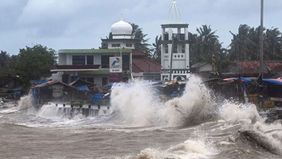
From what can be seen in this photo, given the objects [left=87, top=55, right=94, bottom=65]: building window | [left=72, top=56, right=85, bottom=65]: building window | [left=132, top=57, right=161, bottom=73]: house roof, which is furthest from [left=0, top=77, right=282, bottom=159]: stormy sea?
[left=132, top=57, right=161, bottom=73]: house roof

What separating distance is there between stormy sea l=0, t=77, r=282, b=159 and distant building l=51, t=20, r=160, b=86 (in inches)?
942

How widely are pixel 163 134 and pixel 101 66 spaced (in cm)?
4635

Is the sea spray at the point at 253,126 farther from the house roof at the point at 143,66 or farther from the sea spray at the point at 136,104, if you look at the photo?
the house roof at the point at 143,66

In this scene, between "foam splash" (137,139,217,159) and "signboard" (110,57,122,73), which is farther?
"signboard" (110,57,122,73)

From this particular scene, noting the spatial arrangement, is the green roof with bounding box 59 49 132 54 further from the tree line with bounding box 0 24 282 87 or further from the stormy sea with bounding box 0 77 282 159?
the stormy sea with bounding box 0 77 282 159

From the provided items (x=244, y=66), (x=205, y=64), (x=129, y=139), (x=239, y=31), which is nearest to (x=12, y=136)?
(x=129, y=139)

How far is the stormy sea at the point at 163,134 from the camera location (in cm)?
1703

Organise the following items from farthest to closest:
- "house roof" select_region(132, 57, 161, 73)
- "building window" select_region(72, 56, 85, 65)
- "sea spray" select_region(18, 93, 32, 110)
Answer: "house roof" select_region(132, 57, 161, 73)
"building window" select_region(72, 56, 85, 65)
"sea spray" select_region(18, 93, 32, 110)

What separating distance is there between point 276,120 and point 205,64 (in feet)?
168

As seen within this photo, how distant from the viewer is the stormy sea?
17031 millimetres

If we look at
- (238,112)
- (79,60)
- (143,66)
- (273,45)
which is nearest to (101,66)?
(79,60)

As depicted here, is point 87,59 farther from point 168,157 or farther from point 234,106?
point 168,157

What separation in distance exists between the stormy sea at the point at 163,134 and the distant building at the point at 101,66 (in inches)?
942

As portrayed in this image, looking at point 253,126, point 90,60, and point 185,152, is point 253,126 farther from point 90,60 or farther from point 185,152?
point 90,60
